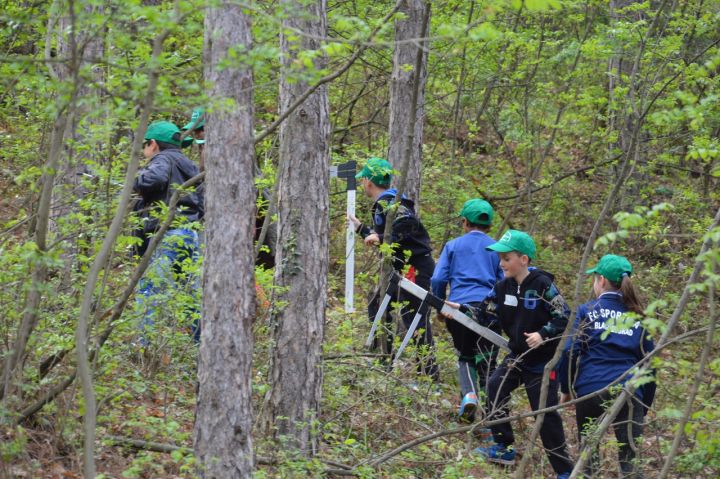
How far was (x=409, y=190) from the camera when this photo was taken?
9.13 metres

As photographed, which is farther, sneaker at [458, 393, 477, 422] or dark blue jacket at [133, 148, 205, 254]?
sneaker at [458, 393, 477, 422]

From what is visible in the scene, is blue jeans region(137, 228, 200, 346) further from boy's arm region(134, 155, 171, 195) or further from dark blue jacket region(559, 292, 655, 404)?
dark blue jacket region(559, 292, 655, 404)

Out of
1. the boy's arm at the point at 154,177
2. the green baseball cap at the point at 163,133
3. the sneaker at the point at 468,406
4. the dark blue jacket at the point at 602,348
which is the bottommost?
the sneaker at the point at 468,406

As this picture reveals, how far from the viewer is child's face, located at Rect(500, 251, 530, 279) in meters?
6.64

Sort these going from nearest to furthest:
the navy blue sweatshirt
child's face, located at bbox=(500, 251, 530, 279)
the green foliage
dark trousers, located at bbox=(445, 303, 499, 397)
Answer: the green foliage → the navy blue sweatshirt → child's face, located at bbox=(500, 251, 530, 279) → dark trousers, located at bbox=(445, 303, 499, 397)

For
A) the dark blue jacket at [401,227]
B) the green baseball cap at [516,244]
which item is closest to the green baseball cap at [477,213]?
the dark blue jacket at [401,227]

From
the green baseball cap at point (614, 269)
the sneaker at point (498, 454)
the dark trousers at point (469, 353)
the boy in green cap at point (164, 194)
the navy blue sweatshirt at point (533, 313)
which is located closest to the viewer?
the boy in green cap at point (164, 194)

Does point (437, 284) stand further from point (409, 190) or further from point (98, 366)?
point (98, 366)

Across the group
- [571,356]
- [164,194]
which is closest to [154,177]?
[164,194]

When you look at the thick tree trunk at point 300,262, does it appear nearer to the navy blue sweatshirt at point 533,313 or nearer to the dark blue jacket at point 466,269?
the navy blue sweatshirt at point 533,313

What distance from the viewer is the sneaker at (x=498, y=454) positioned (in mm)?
6770

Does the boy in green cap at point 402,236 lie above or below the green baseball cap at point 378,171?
below

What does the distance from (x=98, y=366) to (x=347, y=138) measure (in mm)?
8646

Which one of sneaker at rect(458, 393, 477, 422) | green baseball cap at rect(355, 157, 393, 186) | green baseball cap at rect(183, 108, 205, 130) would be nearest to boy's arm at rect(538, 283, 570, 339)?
sneaker at rect(458, 393, 477, 422)
